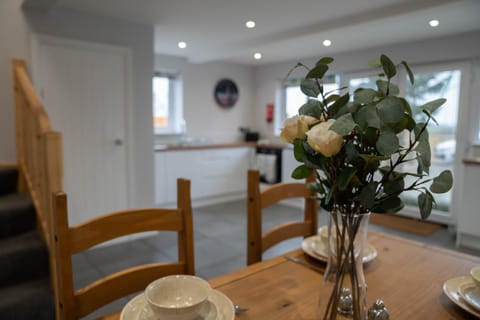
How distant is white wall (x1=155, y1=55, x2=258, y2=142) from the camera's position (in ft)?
17.5

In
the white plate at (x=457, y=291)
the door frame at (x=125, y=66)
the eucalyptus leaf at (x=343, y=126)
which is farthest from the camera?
the door frame at (x=125, y=66)

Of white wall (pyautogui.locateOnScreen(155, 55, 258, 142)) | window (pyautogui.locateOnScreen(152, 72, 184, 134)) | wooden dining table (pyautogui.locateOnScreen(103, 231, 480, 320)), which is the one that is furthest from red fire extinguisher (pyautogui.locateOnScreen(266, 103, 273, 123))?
wooden dining table (pyautogui.locateOnScreen(103, 231, 480, 320))

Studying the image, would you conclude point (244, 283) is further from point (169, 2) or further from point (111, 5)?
point (111, 5)

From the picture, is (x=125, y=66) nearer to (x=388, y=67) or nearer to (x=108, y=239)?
(x=108, y=239)

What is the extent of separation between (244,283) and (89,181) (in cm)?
270

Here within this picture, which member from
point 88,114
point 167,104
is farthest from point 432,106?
point 167,104

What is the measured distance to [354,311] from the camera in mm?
744

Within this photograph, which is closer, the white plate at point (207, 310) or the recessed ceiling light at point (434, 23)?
the white plate at point (207, 310)

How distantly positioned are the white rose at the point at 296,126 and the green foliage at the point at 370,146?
1 centimetres

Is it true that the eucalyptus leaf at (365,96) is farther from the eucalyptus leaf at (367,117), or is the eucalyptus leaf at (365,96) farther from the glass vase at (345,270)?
the glass vase at (345,270)

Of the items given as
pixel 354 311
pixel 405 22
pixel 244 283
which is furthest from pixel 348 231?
pixel 405 22

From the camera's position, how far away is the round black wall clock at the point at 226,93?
5.73 meters

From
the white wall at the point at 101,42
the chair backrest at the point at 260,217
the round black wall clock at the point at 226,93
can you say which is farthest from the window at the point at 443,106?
the chair backrest at the point at 260,217

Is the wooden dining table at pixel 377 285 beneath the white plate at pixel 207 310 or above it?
beneath
